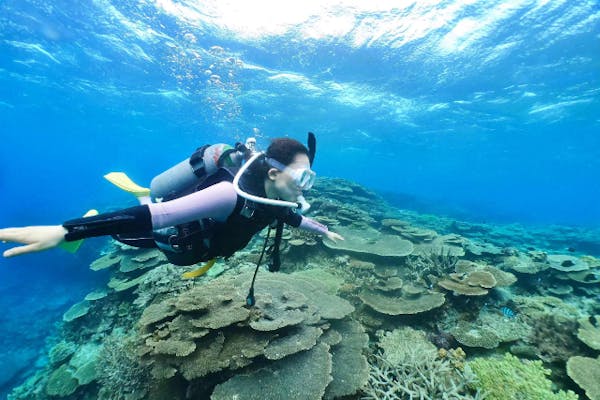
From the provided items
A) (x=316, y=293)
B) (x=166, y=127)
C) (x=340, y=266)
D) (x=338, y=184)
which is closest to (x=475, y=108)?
(x=338, y=184)

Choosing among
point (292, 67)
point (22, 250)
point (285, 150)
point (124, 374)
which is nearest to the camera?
point (22, 250)

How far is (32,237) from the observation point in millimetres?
1845

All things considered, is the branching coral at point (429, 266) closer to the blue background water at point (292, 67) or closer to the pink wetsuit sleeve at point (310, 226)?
the pink wetsuit sleeve at point (310, 226)

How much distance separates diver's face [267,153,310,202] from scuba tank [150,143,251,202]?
56 centimetres

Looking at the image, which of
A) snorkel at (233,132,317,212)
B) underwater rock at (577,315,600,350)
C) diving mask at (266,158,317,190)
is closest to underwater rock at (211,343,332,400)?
snorkel at (233,132,317,212)

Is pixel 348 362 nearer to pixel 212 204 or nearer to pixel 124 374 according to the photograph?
pixel 212 204

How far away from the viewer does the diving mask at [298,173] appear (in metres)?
3.06

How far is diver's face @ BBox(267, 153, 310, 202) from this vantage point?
308cm

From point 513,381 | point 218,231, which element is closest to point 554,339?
point 513,381

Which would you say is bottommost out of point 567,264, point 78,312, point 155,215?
point 78,312

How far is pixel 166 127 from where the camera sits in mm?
51031

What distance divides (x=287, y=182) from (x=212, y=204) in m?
0.92

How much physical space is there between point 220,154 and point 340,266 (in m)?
5.70

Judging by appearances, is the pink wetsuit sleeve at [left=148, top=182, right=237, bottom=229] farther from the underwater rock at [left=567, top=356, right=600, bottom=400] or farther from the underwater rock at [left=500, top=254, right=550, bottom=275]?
the underwater rock at [left=500, top=254, right=550, bottom=275]
